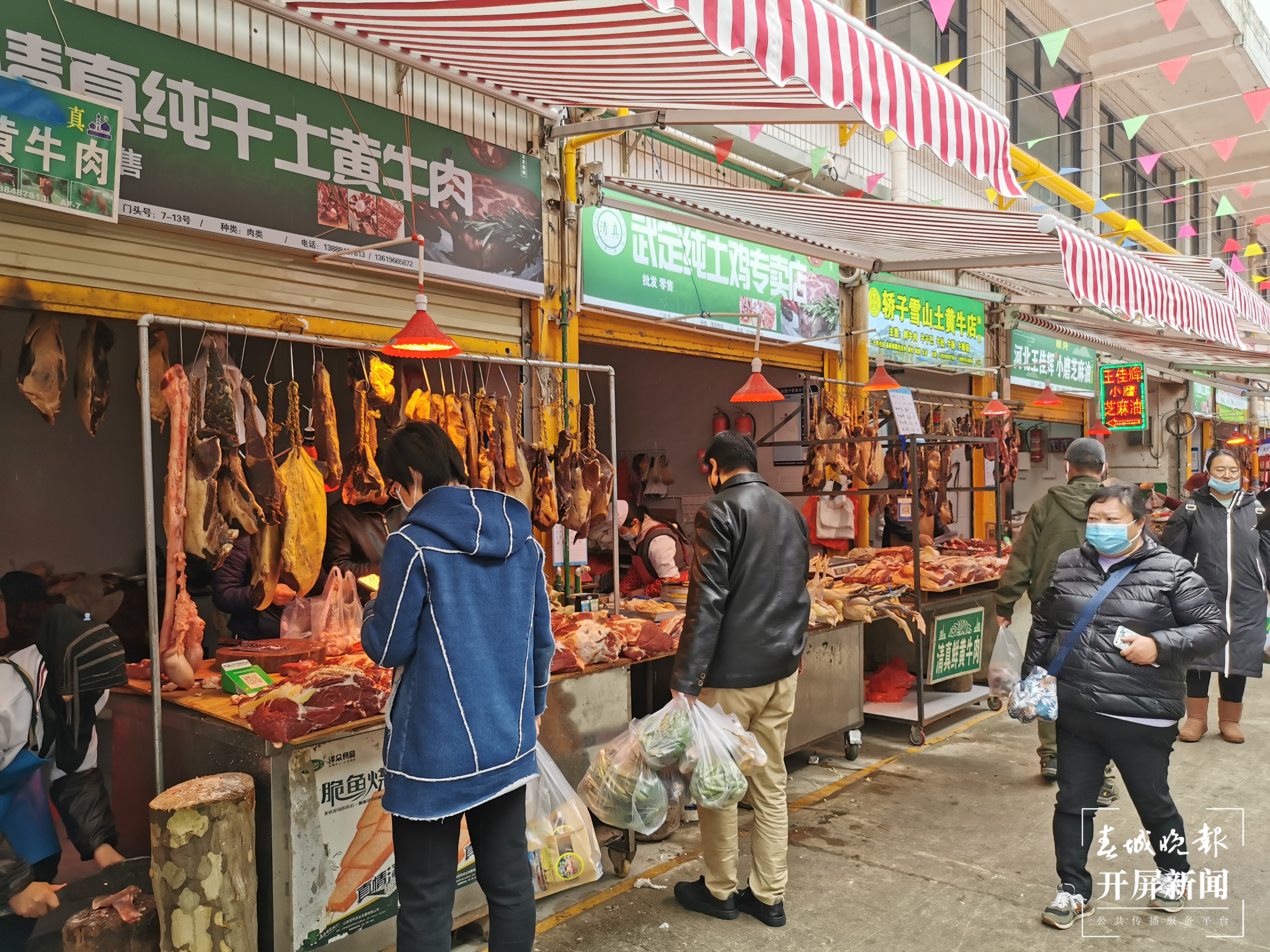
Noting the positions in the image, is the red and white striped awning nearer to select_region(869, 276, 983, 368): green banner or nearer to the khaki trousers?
the khaki trousers

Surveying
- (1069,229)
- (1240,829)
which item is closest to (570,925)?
(1240,829)

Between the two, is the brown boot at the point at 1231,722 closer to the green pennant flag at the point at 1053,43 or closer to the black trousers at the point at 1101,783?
the black trousers at the point at 1101,783

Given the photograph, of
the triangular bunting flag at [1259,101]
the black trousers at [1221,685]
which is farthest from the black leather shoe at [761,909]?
the triangular bunting flag at [1259,101]

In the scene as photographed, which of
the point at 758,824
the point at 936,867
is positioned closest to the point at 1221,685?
the point at 936,867

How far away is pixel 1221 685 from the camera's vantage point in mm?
6727

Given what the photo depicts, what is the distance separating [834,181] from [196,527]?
324 inches

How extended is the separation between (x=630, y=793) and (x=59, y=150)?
3.87m

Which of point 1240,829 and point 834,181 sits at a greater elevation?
point 834,181

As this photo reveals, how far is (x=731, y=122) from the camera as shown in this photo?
4797mm

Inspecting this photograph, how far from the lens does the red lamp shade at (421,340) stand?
4.13m

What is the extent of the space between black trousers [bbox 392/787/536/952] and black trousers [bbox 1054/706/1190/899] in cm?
227

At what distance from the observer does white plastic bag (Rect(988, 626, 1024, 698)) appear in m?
5.84

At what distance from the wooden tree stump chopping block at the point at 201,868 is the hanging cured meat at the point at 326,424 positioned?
1828mm

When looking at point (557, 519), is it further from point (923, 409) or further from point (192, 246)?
point (923, 409)
